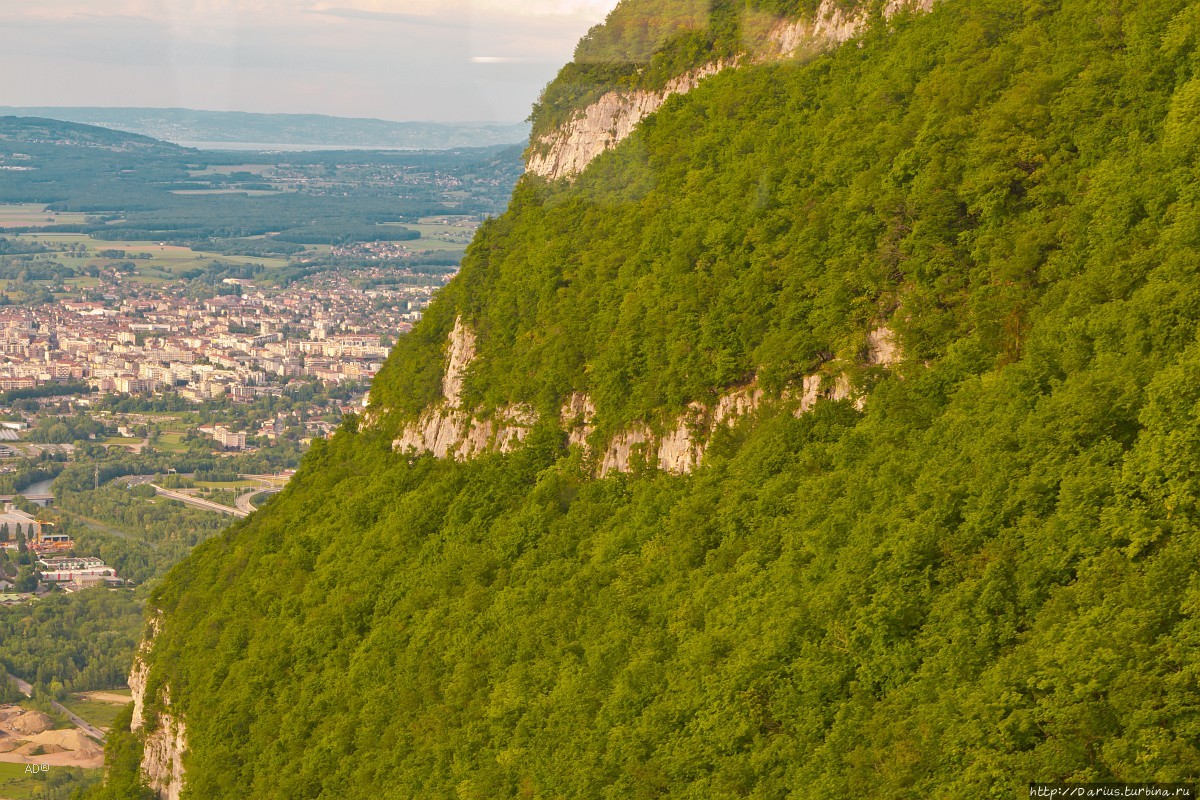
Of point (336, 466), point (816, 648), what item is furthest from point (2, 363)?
point (816, 648)

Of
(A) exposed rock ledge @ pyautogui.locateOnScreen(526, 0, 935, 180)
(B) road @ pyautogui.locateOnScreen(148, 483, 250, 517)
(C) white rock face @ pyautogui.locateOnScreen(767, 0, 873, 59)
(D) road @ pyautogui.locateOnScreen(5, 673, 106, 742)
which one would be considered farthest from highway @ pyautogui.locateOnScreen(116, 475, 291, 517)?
(C) white rock face @ pyautogui.locateOnScreen(767, 0, 873, 59)

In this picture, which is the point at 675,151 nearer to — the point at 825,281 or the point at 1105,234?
the point at 825,281

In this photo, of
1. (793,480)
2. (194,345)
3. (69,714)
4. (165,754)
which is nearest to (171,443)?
(194,345)

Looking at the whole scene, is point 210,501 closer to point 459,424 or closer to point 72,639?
point 72,639

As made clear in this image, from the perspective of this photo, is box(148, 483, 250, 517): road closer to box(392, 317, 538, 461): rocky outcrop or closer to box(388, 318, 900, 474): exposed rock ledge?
box(392, 317, 538, 461): rocky outcrop

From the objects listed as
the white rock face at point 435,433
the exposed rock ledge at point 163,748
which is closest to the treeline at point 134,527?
the exposed rock ledge at point 163,748

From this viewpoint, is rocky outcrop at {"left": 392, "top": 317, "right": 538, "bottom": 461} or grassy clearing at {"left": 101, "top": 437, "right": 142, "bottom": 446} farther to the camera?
grassy clearing at {"left": 101, "top": 437, "right": 142, "bottom": 446}

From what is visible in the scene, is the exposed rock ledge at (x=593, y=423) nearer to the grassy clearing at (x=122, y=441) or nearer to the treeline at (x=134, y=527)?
the treeline at (x=134, y=527)
